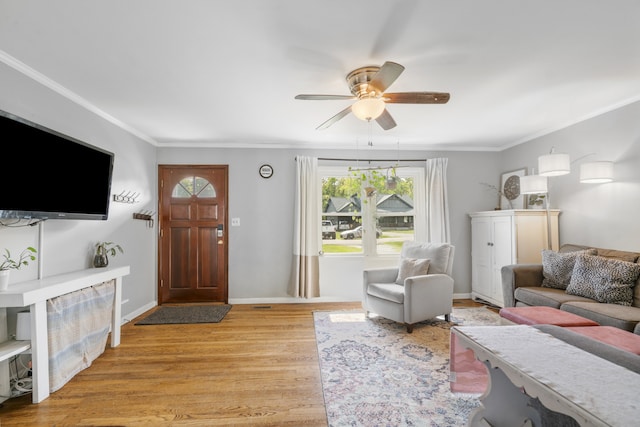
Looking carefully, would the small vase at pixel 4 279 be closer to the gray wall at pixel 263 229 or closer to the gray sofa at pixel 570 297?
the gray wall at pixel 263 229

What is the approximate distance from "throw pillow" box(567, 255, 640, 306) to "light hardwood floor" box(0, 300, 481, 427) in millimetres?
2506

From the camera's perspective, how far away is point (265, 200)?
4484mm

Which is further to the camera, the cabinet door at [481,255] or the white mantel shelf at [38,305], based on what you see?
the cabinet door at [481,255]

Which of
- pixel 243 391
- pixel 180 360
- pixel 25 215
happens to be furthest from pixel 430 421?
pixel 25 215

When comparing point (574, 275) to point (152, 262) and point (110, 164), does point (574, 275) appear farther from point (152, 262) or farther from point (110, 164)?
point (152, 262)

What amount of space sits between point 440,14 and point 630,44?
4.72 feet

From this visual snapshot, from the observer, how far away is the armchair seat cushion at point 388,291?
327 cm

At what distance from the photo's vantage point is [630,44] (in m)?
2.01

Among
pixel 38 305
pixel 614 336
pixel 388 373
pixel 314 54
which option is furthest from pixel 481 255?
pixel 38 305

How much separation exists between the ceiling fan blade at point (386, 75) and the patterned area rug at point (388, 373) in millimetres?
2127

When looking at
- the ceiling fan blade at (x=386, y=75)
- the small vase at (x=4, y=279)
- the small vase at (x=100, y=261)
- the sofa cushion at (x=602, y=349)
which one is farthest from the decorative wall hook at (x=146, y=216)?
the sofa cushion at (x=602, y=349)

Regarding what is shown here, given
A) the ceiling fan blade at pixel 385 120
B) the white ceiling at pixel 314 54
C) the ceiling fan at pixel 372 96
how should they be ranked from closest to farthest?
the white ceiling at pixel 314 54, the ceiling fan at pixel 372 96, the ceiling fan blade at pixel 385 120

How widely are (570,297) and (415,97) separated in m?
2.35

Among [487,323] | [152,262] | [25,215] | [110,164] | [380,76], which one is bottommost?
[487,323]
